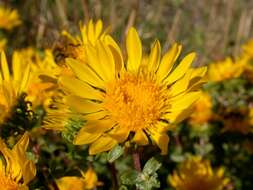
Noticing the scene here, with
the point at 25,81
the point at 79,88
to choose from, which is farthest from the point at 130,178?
the point at 25,81

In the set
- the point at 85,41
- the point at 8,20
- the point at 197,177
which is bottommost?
the point at 197,177

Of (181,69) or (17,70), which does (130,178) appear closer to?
(181,69)

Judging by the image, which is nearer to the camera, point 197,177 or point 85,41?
point 85,41

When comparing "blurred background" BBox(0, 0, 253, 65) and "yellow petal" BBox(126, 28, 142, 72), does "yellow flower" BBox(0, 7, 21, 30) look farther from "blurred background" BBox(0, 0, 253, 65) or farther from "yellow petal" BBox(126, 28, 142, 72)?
"yellow petal" BBox(126, 28, 142, 72)

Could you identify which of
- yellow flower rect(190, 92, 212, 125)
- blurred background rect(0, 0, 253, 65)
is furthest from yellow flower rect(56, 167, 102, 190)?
blurred background rect(0, 0, 253, 65)

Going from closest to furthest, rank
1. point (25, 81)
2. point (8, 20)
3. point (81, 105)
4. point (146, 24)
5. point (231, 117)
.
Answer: point (81, 105)
point (25, 81)
point (231, 117)
point (8, 20)
point (146, 24)
